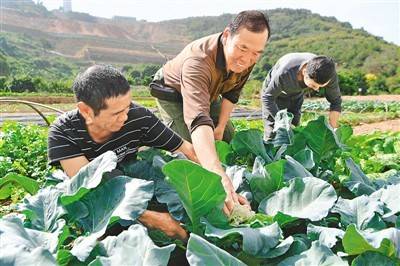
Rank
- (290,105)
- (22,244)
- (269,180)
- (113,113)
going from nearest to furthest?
(22,244) → (113,113) → (269,180) → (290,105)

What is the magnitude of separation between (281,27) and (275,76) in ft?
240

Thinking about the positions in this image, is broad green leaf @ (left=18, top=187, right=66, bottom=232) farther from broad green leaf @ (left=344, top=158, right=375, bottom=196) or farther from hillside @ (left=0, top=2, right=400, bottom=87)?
hillside @ (left=0, top=2, right=400, bottom=87)

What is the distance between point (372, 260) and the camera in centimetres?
156

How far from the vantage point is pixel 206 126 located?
2.36m

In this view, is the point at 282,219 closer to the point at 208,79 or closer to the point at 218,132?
the point at 208,79

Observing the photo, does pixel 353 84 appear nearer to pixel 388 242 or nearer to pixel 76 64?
pixel 388 242

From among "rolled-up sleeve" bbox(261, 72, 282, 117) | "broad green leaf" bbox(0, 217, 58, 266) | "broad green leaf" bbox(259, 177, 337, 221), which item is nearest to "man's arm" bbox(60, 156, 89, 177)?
"broad green leaf" bbox(0, 217, 58, 266)

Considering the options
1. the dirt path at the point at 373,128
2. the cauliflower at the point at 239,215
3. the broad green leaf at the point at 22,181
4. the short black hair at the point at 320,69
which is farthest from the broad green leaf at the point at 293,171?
the dirt path at the point at 373,128

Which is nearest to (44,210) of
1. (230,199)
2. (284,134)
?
(230,199)

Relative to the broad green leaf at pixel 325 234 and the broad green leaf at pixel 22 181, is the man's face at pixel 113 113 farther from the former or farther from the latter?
the broad green leaf at pixel 325 234

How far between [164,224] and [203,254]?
523 millimetres

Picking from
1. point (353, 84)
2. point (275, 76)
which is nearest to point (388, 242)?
point (275, 76)

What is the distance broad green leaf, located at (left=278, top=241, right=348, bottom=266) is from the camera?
153 centimetres

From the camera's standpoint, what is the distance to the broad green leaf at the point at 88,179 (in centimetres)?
178
